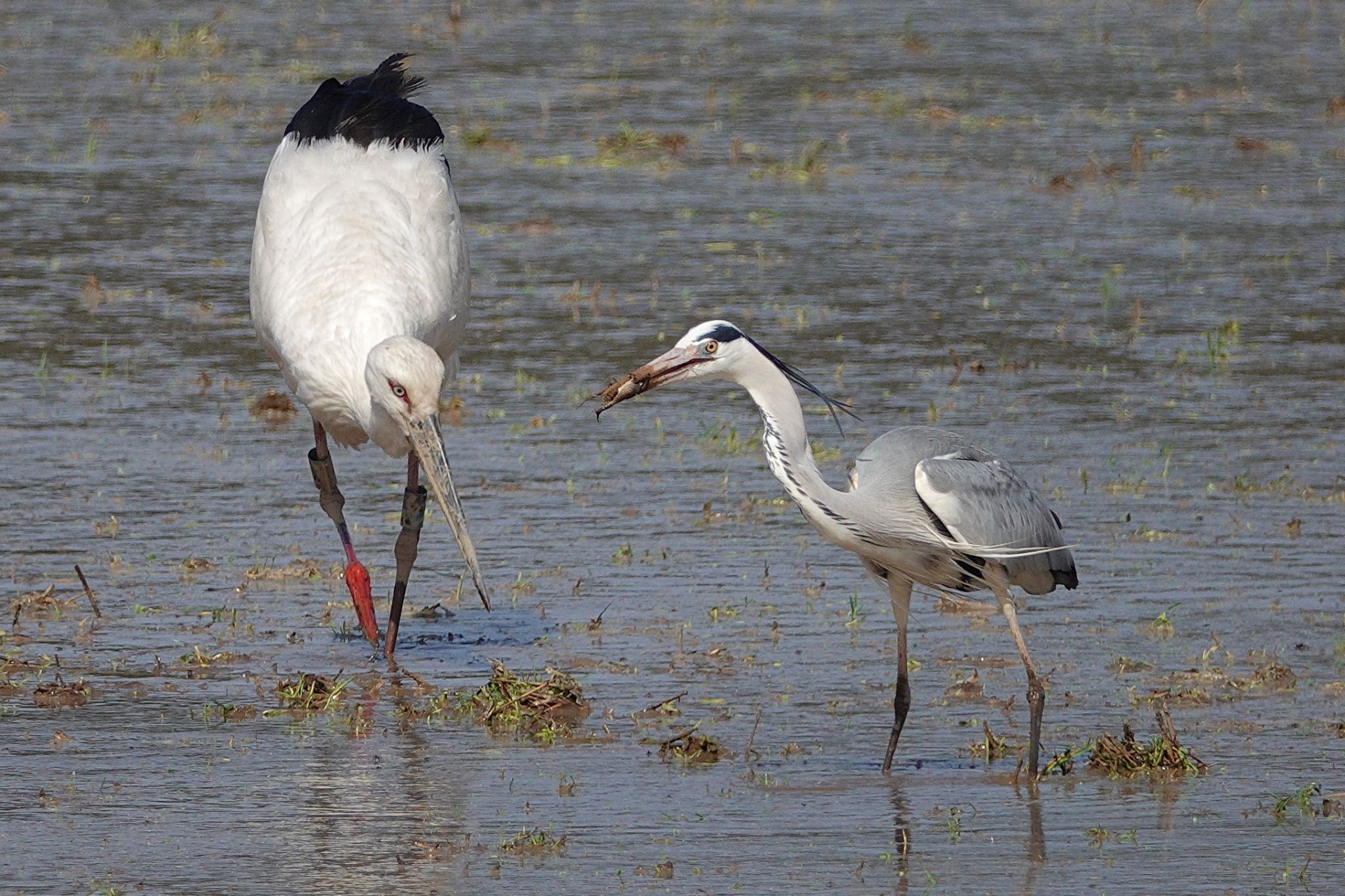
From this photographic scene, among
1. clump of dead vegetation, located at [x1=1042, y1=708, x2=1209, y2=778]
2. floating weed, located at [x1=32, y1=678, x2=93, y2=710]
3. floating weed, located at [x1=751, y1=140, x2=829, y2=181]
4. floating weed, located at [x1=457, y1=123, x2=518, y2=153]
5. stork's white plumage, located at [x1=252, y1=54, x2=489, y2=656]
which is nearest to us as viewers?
clump of dead vegetation, located at [x1=1042, y1=708, x2=1209, y2=778]

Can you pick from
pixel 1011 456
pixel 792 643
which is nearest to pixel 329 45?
pixel 1011 456

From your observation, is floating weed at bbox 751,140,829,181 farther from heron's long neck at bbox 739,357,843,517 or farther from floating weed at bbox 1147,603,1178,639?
heron's long neck at bbox 739,357,843,517

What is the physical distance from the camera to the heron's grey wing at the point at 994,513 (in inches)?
265

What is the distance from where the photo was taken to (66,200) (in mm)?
14125

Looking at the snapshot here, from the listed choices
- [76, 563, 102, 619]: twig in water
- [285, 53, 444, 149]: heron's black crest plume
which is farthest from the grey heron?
[285, 53, 444, 149]: heron's black crest plume

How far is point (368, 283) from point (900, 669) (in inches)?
97.2

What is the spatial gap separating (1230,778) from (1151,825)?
46cm

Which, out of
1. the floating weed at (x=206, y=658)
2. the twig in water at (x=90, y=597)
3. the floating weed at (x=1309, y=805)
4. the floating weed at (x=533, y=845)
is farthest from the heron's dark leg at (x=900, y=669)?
the twig in water at (x=90, y=597)

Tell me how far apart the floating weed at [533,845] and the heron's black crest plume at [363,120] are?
3746mm

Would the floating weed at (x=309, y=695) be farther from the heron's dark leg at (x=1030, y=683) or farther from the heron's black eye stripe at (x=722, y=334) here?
the heron's dark leg at (x=1030, y=683)

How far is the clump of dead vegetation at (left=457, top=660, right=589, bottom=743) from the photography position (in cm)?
691

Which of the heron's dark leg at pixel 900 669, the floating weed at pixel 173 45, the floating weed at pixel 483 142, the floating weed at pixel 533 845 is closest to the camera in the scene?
the floating weed at pixel 533 845

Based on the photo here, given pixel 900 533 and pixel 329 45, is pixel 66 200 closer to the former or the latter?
pixel 329 45

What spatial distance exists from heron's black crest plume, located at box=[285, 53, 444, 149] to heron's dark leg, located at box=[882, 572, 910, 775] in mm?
2966
